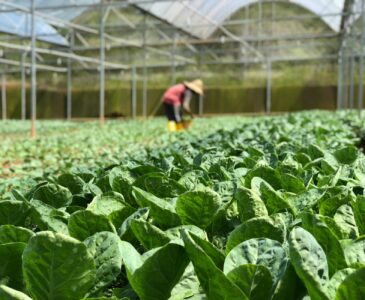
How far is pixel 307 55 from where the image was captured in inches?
1019

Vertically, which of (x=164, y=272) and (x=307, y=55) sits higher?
(x=307, y=55)

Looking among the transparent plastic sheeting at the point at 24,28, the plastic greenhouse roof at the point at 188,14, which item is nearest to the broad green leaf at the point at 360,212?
the transparent plastic sheeting at the point at 24,28

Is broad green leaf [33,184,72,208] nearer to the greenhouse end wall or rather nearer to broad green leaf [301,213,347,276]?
broad green leaf [301,213,347,276]

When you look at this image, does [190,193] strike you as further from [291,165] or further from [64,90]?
[64,90]

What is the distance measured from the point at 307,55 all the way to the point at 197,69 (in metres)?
5.31

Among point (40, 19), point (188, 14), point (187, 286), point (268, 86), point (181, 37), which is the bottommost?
point (187, 286)

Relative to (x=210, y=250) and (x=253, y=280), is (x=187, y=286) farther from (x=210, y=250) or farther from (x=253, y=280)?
(x=253, y=280)

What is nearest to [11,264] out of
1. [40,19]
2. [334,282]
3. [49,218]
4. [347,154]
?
[49,218]

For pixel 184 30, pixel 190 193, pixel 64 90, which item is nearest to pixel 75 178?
pixel 190 193

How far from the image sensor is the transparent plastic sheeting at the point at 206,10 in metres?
23.0

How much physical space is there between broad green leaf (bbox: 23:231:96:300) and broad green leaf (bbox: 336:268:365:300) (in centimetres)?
49

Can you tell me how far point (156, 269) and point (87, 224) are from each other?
0.36m

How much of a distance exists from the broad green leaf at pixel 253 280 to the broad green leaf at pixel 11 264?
19.1 inches

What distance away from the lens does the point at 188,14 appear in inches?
951
